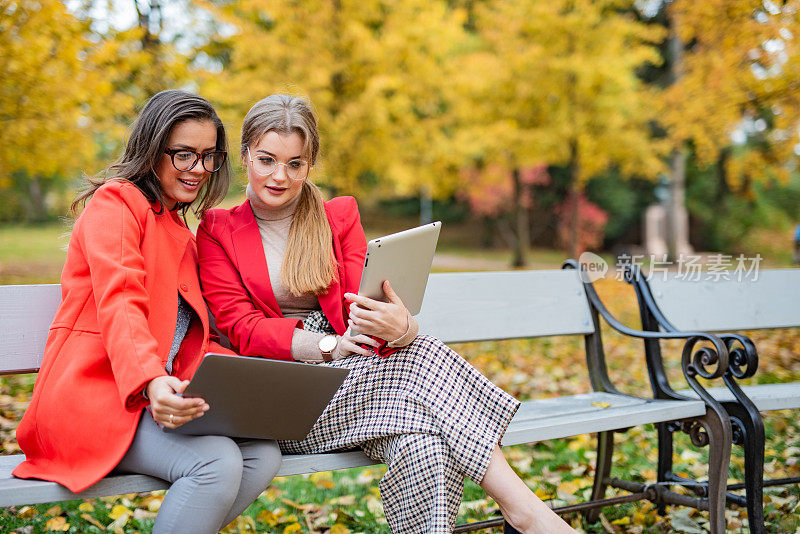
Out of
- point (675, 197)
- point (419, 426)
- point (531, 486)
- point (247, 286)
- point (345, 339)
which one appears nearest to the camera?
point (419, 426)

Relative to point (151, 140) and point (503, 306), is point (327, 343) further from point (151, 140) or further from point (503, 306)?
point (503, 306)

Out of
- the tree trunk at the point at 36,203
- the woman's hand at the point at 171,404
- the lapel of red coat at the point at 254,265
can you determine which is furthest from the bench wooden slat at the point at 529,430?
the tree trunk at the point at 36,203

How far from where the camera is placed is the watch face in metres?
2.36

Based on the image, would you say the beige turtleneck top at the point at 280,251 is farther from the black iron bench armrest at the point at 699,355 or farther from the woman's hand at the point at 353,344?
the black iron bench armrest at the point at 699,355

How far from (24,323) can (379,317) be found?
1.25 meters

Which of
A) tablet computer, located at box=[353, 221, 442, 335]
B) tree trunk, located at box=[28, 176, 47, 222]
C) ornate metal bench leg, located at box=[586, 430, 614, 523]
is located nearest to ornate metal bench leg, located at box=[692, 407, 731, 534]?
ornate metal bench leg, located at box=[586, 430, 614, 523]

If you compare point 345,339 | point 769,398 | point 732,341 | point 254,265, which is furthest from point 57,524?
point 769,398

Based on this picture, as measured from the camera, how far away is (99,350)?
201 centimetres

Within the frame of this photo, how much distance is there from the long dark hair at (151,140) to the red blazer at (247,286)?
0.92ft

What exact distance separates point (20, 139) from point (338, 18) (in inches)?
210

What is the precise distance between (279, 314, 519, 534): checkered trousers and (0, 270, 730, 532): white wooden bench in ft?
0.41

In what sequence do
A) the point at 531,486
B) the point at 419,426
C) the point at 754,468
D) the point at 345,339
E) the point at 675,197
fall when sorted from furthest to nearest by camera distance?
the point at 675,197 → the point at 531,486 → the point at 754,468 → the point at 345,339 → the point at 419,426

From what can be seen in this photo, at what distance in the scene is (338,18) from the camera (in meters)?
11.2

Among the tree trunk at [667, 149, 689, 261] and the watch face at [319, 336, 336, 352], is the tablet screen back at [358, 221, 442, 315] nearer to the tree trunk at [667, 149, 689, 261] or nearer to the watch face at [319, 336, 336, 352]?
the watch face at [319, 336, 336, 352]
